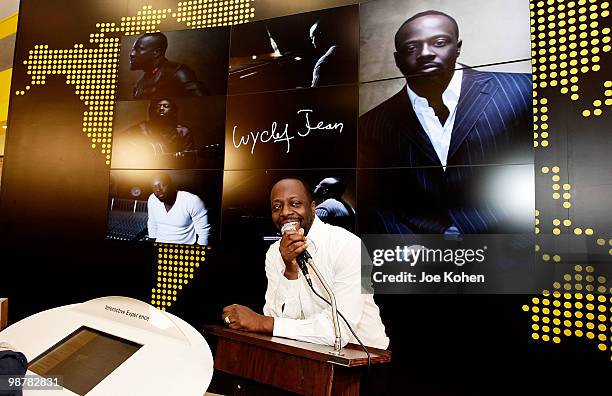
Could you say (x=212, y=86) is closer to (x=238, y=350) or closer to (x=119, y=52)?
(x=119, y=52)

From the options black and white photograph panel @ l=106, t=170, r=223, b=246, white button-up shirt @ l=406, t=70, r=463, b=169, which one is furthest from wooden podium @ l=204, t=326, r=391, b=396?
white button-up shirt @ l=406, t=70, r=463, b=169

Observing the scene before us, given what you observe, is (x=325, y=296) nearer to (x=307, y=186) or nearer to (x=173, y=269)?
(x=307, y=186)

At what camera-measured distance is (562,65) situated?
2541mm

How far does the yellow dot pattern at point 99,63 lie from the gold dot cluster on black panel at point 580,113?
7.75 feet

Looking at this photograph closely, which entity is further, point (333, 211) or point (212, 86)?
point (212, 86)

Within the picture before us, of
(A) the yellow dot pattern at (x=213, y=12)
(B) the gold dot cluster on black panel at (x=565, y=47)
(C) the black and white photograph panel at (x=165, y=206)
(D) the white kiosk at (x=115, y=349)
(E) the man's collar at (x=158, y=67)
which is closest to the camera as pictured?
(D) the white kiosk at (x=115, y=349)

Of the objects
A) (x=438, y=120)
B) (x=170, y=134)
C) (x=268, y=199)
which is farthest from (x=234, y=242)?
(x=438, y=120)

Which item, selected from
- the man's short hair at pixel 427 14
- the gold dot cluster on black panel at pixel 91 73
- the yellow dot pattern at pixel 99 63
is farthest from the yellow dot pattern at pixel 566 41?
the gold dot cluster on black panel at pixel 91 73

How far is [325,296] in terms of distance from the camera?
2867 mm

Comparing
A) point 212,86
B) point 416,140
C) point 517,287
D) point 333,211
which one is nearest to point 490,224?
point 517,287

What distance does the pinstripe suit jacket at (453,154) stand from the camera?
260 cm

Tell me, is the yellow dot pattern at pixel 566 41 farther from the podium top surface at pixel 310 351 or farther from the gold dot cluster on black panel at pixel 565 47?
the podium top surface at pixel 310 351

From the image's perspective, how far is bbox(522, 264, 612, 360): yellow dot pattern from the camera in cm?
234

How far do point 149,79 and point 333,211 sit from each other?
1895 mm
